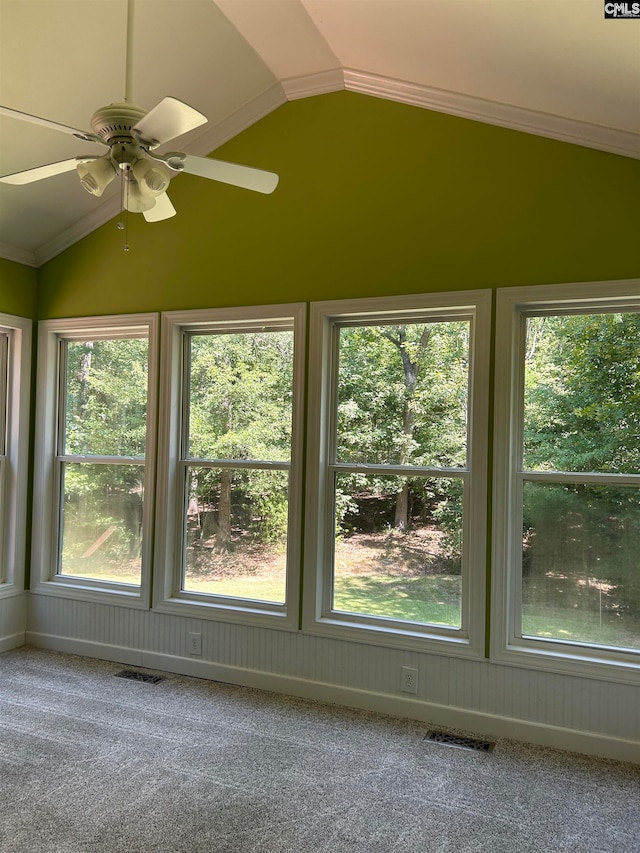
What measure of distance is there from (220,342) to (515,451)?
1.88 m

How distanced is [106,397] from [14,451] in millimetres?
735

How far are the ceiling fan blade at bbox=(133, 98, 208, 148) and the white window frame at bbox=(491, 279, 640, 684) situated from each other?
5.95ft

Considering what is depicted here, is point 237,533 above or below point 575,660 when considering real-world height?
above

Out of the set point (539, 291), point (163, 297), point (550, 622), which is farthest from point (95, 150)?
point (550, 622)

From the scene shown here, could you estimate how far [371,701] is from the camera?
3.34 m

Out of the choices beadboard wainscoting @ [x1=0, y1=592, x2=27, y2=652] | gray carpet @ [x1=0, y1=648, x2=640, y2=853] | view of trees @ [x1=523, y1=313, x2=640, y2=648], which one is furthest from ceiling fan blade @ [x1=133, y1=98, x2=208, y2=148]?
beadboard wainscoting @ [x1=0, y1=592, x2=27, y2=652]

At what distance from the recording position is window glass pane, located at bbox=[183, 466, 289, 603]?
12.1ft

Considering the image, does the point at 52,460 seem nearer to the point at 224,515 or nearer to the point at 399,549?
the point at 224,515

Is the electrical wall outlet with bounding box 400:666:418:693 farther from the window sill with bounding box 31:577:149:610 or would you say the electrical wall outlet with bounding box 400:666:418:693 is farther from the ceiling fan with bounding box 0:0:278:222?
the ceiling fan with bounding box 0:0:278:222

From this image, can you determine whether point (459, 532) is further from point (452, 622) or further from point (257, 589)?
point (257, 589)

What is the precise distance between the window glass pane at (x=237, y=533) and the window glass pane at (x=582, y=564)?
1403 mm

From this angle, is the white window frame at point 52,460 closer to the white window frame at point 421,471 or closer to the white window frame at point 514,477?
the white window frame at point 421,471

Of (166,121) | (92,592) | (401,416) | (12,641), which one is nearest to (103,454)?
(92,592)

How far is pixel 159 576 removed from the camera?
3885mm
